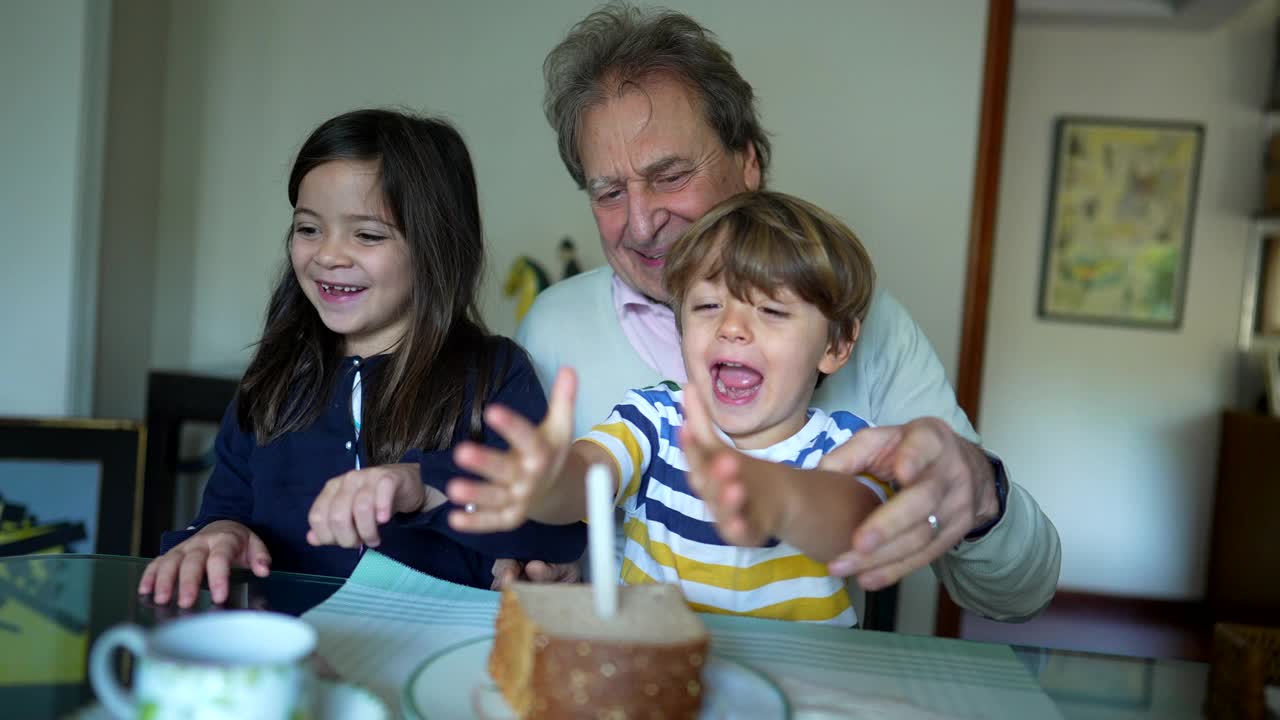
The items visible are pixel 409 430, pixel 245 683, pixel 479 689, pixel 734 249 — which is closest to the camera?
pixel 245 683

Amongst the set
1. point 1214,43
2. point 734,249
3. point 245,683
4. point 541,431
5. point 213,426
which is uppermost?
point 1214,43

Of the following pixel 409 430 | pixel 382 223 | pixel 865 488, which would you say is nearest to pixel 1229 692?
pixel 865 488

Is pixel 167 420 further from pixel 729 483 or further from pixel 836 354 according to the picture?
pixel 729 483

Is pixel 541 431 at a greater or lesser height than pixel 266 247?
lesser

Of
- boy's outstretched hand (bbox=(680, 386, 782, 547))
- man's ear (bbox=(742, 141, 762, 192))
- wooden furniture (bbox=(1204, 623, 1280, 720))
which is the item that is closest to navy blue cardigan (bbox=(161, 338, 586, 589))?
man's ear (bbox=(742, 141, 762, 192))

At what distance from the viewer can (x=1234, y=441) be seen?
168 inches

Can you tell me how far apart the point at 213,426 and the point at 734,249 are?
2191 mm

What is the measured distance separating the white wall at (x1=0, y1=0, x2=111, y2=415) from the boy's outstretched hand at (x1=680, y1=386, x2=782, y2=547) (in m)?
2.22

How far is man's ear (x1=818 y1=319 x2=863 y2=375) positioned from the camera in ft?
3.95

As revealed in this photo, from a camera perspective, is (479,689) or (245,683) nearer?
(245,683)

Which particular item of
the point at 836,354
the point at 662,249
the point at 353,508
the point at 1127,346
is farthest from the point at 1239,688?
the point at 1127,346

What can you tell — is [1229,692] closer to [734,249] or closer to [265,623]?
[734,249]

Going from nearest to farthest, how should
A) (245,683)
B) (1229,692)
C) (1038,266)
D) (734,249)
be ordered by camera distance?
(245,683)
(1229,692)
(734,249)
(1038,266)

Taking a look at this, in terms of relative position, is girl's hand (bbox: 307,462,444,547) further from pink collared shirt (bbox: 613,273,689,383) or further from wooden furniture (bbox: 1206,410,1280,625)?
wooden furniture (bbox: 1206,410,1280,625)
